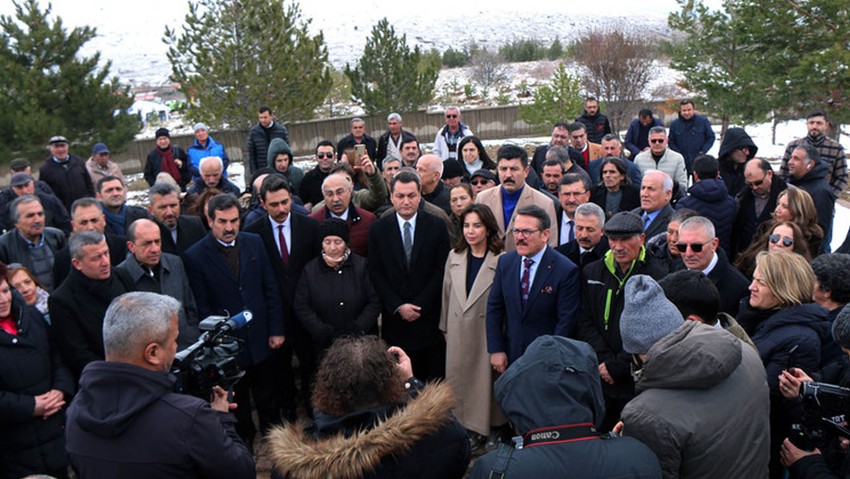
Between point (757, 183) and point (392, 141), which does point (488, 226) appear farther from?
point (392, 141)

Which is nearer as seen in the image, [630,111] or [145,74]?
[630,111]

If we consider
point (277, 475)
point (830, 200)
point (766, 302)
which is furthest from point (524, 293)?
point (830, 200)

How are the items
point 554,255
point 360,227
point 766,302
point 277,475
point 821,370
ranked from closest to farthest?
point 277,475
point 821,370
point 766,302
point 554,255
point 360,227

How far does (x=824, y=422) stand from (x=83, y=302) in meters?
4.29

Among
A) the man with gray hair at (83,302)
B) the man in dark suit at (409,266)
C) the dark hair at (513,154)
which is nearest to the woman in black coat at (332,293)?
the man in dark suit at (409,266)

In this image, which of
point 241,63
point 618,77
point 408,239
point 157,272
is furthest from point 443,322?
point 618,77

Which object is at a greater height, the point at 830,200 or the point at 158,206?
the point at 158,206

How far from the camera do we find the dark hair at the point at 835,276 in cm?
363

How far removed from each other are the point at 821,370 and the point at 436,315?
2885mm

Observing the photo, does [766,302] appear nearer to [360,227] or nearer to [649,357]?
[649,357]

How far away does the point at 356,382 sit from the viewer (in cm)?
257

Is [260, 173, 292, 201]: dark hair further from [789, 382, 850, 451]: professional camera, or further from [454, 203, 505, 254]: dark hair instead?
[789, 382, 850, 451]: professional camera

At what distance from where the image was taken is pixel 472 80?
47469mm

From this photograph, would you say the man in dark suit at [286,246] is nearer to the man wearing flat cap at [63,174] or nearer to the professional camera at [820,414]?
the professional camera at [820,414]
